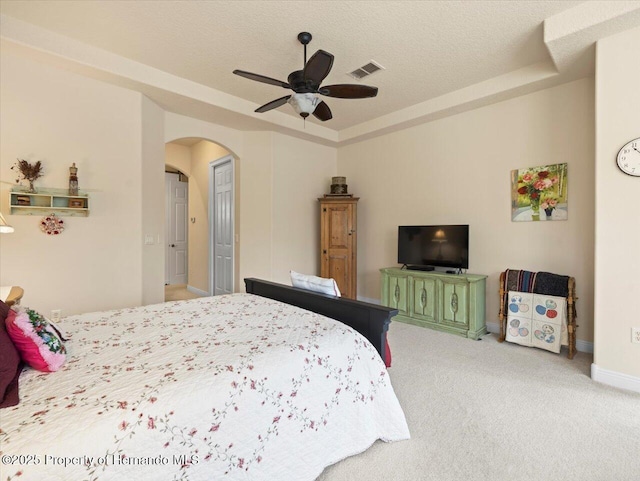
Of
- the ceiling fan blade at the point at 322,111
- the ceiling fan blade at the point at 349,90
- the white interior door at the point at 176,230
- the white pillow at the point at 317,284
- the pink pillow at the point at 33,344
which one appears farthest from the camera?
the white interior door at the point at 176,230

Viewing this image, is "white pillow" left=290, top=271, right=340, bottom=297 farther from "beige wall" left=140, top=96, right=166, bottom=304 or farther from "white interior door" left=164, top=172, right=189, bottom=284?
"white interior door" left=164, top=172, right=189, bottom=284

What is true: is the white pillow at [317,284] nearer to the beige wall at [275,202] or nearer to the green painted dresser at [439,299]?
the green painted dresser at [439,299]

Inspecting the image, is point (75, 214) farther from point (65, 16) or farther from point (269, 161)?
point (269, 161)

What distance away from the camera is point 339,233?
16.7 ft

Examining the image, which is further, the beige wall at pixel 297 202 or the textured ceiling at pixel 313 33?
the beige wall at pixel 297 202

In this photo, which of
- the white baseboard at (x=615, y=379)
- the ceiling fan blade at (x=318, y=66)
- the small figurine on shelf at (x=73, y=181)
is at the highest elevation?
the ceiling fan blade at (x=318, y=66)

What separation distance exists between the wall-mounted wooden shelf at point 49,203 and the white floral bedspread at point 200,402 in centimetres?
153

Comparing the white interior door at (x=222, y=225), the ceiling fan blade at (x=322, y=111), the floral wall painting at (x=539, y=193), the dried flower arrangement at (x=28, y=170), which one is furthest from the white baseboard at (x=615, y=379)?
the dried flower arrangement at (x=28, y=170)

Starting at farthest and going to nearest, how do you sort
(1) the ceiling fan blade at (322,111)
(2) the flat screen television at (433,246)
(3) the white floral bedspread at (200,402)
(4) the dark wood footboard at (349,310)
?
1. (2) the flat screen television at (433,246)
2. (1) the ceiling fan blade at (322,111)
3. (4) the dark wood footboard at (349,310)
4. (3) the white floral bedspread at (200,402)

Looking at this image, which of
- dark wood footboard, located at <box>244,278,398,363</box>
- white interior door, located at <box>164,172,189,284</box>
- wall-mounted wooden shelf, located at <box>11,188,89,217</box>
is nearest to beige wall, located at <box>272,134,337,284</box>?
dark wood footboard, located at <box>244,278,398,363</box>

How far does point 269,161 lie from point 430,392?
370cm

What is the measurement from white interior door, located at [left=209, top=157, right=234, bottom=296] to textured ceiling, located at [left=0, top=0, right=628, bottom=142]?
1.99 metres

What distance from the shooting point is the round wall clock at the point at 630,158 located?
7.99 ft

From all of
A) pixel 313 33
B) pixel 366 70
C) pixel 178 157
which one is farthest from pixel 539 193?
pixel 178 157
